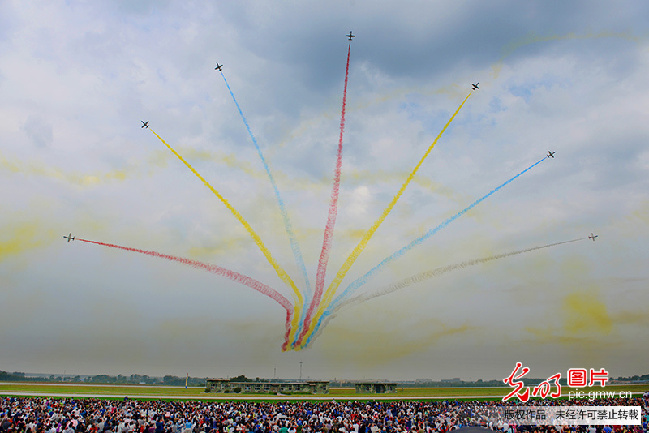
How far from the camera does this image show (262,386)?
284 feet

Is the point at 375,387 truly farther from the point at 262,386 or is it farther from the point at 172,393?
the point at 172,393

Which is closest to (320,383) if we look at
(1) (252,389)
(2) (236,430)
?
(1) (252,389)

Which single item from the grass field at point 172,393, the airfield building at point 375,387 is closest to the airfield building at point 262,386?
the grass field at point 172,393

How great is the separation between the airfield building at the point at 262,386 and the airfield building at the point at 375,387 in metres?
12.2

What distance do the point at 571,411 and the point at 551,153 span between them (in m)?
26.9

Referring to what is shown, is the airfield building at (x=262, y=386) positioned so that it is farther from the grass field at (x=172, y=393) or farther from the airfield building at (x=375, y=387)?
the airfield building at (x=375, y=387)

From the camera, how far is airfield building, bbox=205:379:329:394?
84.4 meters

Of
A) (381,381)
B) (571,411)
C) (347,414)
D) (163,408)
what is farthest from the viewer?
(381,381)

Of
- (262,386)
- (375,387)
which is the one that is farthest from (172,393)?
(375,387)

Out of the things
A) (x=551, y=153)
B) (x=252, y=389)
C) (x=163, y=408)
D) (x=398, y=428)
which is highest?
(x=551, y=153)

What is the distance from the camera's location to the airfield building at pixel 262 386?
84438mm

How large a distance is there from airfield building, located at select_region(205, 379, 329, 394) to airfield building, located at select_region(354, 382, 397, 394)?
12.2 meters

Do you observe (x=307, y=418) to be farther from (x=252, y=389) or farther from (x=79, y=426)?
(x=252, y=389)

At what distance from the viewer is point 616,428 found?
Answer: 2723 cm
